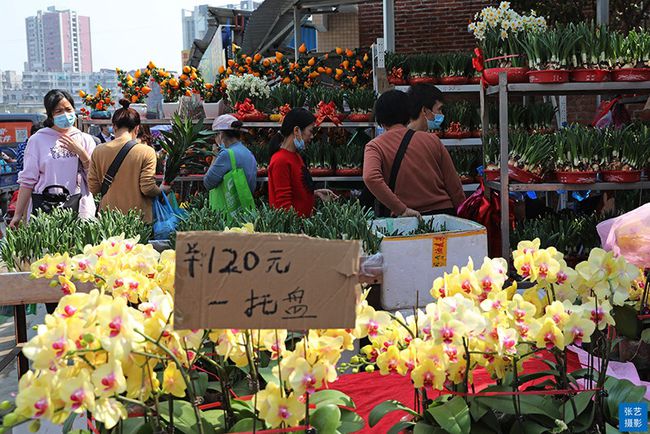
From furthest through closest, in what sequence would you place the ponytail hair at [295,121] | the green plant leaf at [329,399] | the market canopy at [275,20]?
1. the market canopy at [275,20]
2. the ponytail hair at [295,121]
3. the green plant leaf at [329,399]

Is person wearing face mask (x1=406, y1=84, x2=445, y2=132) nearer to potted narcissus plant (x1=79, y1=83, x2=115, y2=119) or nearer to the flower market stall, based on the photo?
the flower market stall

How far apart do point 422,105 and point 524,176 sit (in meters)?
0.70

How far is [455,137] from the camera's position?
19.5 feet

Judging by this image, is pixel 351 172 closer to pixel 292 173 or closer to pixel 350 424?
pixel 292 173

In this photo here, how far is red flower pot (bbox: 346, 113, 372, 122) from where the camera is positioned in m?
6.49

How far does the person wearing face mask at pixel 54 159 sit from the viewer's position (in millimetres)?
4219

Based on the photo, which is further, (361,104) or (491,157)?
(361,104)

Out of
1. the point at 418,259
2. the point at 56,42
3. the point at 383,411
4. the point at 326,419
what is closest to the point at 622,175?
the point at 418,259

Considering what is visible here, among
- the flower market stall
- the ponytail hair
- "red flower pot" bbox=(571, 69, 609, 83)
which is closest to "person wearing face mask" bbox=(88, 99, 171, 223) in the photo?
the ponytail hair

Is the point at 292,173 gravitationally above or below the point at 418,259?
above

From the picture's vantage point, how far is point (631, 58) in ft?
13.5

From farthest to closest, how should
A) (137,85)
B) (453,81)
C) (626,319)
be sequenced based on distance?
1. (137,85)
2. (453,81)
3. (626,319)

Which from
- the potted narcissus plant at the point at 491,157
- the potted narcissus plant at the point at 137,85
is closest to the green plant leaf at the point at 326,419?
the potted narcissus plant at the point at 491,157

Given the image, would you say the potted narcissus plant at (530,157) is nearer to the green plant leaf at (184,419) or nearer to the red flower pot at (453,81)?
the red flower pot at (453,81)
